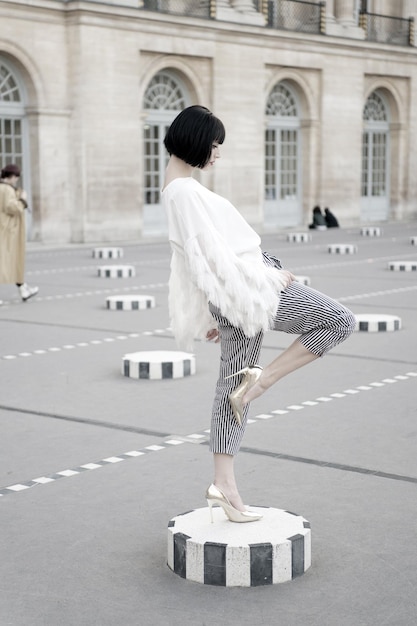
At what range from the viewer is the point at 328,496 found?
5.05 meters

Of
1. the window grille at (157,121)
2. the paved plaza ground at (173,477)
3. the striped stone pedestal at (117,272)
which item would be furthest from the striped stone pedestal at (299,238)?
the paved plaza ground at (173,477)

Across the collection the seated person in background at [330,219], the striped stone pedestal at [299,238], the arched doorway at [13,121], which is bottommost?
the striped stone pedestal at [299,238]

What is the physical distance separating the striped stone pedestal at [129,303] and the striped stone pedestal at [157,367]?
161 inches

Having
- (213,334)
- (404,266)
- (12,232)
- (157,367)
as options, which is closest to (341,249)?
(404,266)

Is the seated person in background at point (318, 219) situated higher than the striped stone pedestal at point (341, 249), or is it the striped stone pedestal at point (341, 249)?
the seated person in background at point (318, 219)

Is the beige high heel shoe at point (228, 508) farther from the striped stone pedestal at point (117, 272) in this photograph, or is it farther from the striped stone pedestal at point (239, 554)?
the striped stone pedestal at point (117, 272)

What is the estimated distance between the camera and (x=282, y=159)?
3136 centimetres

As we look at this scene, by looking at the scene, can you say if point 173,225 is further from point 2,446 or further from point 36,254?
point 36,254

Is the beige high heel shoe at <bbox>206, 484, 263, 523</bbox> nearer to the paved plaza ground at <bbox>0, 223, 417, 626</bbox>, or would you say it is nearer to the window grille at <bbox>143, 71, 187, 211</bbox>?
the paved plaza ground at <bbox>0, 223, 417, 626</bbox>

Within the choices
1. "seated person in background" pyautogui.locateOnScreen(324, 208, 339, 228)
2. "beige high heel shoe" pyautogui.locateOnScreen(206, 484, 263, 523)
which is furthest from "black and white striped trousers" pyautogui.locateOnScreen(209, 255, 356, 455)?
"seated person in background" pyautogui.locateOnScreen(324, 208, 339, 228)

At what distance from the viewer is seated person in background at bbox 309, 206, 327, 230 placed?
30.2m

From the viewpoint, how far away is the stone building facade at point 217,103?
78.9 ft

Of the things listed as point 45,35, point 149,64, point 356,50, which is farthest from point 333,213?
point 45,35

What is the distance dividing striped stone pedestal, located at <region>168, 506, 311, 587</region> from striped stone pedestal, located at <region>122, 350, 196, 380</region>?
13.6 feet
